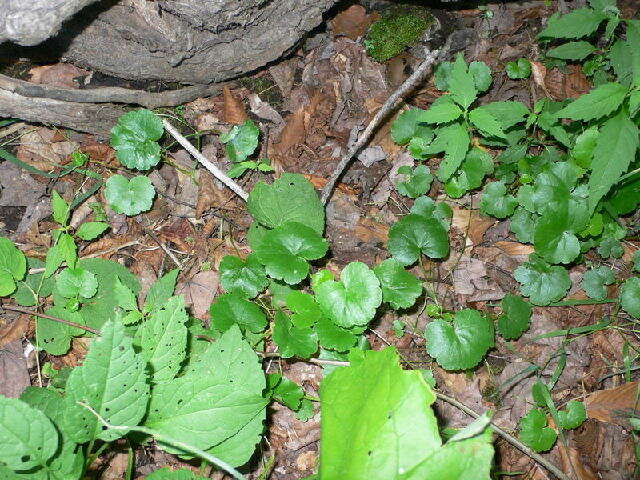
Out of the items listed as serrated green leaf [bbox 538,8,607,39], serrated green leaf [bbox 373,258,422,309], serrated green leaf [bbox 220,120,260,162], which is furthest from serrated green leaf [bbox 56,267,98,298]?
serrated green leaf [bbox 538,8,607,39]

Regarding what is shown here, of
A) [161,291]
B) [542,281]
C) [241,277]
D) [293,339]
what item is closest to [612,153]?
[542,281]

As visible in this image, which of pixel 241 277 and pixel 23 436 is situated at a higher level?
pixel 23 436

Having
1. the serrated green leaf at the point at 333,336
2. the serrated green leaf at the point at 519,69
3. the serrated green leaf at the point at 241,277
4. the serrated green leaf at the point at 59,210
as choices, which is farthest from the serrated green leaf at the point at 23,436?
the serrated green leaf at the point at 519,69

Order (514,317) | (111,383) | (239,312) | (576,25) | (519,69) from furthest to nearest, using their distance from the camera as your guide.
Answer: (519,69) → (576,25) → (514,317) → (239,312) → (111,383)

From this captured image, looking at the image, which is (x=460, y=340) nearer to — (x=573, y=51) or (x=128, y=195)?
(x=128, y=195)

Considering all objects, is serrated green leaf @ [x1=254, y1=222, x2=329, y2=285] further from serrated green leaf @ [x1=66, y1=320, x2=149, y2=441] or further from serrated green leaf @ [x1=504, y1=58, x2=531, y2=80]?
serrated green leaf @ [x1=504, y1=58, x2=531, y2=80]

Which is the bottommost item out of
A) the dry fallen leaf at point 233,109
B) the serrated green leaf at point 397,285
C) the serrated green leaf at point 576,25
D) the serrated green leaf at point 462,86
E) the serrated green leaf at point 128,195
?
the serrated green leaf at point 397,285

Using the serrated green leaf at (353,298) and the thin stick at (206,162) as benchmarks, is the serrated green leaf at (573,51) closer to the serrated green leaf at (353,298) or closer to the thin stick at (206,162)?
the serrated green leaf at (353,298)
